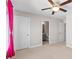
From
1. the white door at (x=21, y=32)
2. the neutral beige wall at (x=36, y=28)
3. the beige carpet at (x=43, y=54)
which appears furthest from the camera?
the neutral beige wall at (x=36, y=28)

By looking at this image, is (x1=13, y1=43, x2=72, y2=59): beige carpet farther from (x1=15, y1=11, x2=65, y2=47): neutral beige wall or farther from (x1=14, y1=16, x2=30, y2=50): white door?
(x1=15, y1=11, x2=65, y2=47): neutral beige wall

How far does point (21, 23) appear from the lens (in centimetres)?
535

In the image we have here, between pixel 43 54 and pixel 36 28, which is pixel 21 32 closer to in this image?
pixel 36 28

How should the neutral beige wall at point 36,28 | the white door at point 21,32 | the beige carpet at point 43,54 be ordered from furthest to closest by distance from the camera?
the neutral beige wall at point 36,28 < the white door at point 21,32 < the beige carpet at point 43,54

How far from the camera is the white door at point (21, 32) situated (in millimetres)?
5039

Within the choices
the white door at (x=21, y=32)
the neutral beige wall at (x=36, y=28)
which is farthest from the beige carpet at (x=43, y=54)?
the neutral beige wall at (x=36, y=28)

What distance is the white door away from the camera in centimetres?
504

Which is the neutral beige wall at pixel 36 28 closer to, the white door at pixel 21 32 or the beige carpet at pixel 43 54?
the white door at pixel 21 32

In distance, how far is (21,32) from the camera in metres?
5.34

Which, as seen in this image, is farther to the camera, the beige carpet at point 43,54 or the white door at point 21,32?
the white door at point 21,32

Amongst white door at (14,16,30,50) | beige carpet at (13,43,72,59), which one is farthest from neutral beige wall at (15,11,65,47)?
beige carpet at (13,43,72,59)

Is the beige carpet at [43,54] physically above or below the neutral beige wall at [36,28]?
below

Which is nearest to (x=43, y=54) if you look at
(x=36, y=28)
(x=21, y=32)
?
(x=21, y=32)
